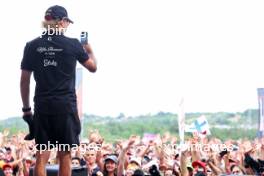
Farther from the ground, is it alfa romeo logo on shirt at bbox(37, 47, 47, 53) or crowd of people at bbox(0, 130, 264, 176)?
alfa romeo logo on shirt at bbox(37, 47, 47, 53)

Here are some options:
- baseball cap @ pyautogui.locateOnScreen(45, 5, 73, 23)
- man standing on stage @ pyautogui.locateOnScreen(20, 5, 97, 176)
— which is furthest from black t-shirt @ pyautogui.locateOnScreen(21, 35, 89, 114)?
baseball cap @ pyautogui.locateOnScreen(45, 5, 73, 23)

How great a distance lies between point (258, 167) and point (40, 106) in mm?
5146

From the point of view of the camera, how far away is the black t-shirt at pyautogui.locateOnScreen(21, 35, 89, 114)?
4547 mm

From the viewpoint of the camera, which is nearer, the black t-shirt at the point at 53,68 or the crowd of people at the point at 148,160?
the black t-shirt at the point at 53,68

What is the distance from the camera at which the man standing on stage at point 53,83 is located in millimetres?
4551

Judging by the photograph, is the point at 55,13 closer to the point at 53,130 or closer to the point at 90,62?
the point at 90,62

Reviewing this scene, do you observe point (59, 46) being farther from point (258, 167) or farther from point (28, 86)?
point (258, 167)

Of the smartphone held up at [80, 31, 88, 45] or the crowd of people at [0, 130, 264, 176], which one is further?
the crowd of people at [0, 130, 264, 176]

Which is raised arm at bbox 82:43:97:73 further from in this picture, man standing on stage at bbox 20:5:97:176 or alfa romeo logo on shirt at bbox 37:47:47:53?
alfa romeo logo on shirt at bbox 37:47:47:53

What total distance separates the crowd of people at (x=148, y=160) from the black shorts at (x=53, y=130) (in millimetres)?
2790

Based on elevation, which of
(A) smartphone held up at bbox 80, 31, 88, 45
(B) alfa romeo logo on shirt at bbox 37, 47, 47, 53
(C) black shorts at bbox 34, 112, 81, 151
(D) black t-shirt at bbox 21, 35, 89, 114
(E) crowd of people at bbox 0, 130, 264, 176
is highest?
(A) smartphone held up at bbox 80, 31, 88, 45

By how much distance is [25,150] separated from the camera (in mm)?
10977

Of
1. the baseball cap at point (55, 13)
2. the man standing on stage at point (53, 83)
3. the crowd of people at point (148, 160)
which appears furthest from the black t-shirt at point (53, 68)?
the crowd of people at point (148, 160)

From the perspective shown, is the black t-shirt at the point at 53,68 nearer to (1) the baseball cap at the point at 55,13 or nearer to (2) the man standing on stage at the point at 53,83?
(2) the man standing on stage at the point at 53,83
